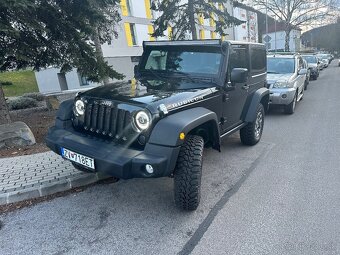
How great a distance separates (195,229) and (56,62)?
526cm

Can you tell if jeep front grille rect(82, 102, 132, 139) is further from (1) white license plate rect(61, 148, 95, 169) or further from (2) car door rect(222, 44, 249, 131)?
(2) car door rect(222, 44, 249, 131)

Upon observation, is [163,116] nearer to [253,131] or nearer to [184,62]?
[184,62]

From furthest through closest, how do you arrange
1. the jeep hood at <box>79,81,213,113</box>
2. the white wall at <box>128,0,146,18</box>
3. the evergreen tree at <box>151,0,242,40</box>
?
the white wall at <box>128,0,146,18</box>, the evergreen tree at <box>151,0,242,40</box>, the jeep hood at <box>79,81,213,113</box>

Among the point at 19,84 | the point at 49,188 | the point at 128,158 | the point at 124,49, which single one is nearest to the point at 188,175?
the point at 128,158

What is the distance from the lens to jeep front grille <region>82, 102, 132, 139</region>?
9.98ft

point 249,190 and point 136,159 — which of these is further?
point 249,190

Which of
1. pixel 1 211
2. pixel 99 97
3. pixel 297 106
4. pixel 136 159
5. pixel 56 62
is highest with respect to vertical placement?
pixel 56 62

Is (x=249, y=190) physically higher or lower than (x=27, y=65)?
lower

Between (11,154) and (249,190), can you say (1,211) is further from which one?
(249,190)

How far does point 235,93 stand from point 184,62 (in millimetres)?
971

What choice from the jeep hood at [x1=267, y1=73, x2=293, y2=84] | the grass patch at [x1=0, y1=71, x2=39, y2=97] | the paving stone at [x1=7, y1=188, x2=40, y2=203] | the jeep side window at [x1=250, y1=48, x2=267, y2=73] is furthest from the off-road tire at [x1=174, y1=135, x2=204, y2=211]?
the grass patch at [x1=0, y1=71, x2=39, y2=97]

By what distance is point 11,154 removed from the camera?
5039 millimetres

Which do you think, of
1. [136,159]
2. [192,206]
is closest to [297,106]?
[192,206]

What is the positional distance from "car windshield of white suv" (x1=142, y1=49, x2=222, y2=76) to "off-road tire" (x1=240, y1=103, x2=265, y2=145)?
1641 mm
